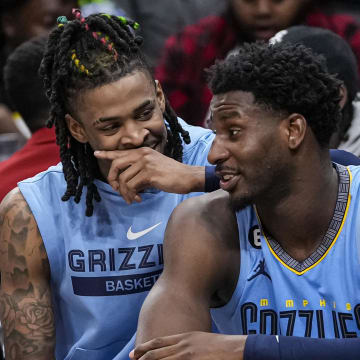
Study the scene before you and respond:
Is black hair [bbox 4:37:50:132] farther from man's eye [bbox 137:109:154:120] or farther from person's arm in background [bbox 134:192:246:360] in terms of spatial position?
person's arm in background [bbox 134:192:246:360]

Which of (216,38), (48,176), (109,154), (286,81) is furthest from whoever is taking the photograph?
(216,38)

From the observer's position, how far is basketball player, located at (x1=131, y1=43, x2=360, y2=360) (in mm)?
2561

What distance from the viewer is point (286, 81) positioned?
2.55 metres

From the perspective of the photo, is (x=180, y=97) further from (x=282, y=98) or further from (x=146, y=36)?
(x=282, y=98)

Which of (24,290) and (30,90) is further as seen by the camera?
(30,90)

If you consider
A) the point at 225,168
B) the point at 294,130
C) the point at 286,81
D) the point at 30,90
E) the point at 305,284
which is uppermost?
the point at 286,81

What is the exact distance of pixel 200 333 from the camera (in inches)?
96.6

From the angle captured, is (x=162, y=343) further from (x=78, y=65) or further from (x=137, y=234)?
(x=78, y=65)

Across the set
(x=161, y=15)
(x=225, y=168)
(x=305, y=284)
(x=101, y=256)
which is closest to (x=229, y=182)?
(x=225, y=168)

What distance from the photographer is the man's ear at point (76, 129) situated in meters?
3.00

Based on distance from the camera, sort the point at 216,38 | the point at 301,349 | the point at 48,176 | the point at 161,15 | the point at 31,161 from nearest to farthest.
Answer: the point at 301,349
the point at 48,176
the point at 31,161
the point at 216,38
the point at 161,15

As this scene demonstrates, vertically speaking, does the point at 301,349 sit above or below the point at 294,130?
below

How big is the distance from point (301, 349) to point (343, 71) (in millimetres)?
1662

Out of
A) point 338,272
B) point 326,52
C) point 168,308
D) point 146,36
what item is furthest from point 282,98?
point 146,36
